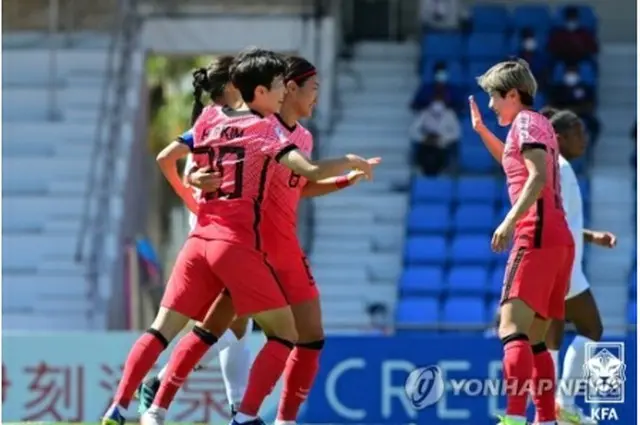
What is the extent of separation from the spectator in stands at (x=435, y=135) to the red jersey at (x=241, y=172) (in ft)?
35.0

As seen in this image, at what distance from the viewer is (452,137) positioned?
758 inches

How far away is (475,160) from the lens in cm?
1972

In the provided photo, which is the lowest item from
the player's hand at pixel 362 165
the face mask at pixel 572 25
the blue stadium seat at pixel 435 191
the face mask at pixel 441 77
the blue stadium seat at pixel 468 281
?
the blue stadium seat at pixel 468 281

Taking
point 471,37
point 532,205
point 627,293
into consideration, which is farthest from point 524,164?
point 471,37

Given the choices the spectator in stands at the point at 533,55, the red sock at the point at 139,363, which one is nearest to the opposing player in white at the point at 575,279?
the red sock at the point at 139,363

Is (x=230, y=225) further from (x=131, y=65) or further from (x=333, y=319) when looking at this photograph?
(x=131, y=65)

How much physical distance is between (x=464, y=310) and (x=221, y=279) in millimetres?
9784

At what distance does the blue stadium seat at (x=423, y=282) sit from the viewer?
60.8 feet

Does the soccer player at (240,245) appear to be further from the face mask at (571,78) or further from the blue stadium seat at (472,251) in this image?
the face mask at (571,78)

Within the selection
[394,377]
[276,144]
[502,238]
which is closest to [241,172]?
[276,144]

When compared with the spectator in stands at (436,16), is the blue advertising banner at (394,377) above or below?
below

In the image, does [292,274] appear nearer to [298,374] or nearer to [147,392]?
[298,374]

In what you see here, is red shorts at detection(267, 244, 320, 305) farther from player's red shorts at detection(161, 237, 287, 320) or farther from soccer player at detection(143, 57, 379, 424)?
player's red shorts at detection(161, 237, 287, 320)

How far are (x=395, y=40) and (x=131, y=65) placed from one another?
318 cm
